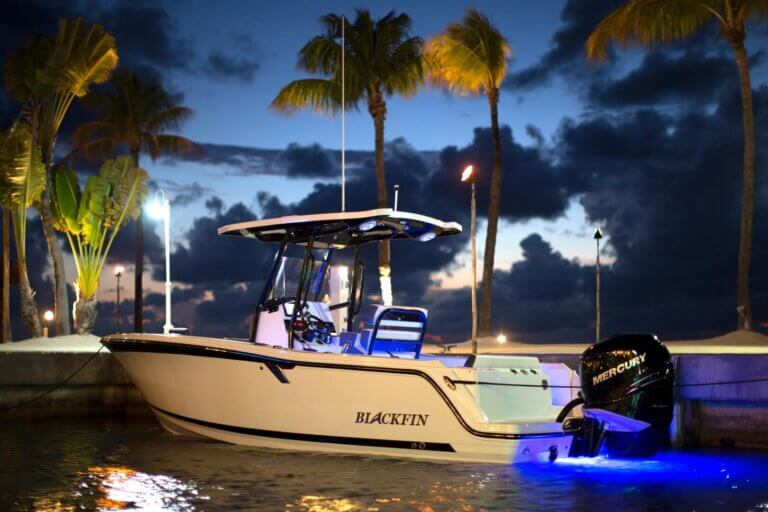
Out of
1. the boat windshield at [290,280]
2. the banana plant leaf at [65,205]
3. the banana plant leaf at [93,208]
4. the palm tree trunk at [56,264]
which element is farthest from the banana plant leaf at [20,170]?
the boat windshield at [290,280]

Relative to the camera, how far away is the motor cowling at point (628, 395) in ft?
34.0

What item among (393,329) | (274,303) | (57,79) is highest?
(57,79)

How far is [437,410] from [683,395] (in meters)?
3.67

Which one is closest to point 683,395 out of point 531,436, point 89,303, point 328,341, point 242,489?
point 531,436

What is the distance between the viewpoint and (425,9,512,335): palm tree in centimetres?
2514

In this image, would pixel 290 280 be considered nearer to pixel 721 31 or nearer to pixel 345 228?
pixel 345 228

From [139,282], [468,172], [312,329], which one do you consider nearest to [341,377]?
[312,329]

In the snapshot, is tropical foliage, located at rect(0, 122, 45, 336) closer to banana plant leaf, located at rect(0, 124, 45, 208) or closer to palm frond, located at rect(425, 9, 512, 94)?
banana plant leaf, located at rect(0, 124, 45, 208)

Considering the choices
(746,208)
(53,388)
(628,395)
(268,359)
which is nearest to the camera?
(628,395)

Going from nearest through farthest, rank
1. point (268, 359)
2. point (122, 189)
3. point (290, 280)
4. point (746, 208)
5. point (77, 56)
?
point (268, 359) → point (290, 280) → point (746, 208) → point (77, 56) → point (122, 189)

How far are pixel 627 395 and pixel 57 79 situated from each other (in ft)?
57.1

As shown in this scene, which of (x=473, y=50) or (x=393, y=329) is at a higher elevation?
(x=473, y=50)

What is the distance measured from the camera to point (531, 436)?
419 inches

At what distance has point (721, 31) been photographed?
21984 mm
